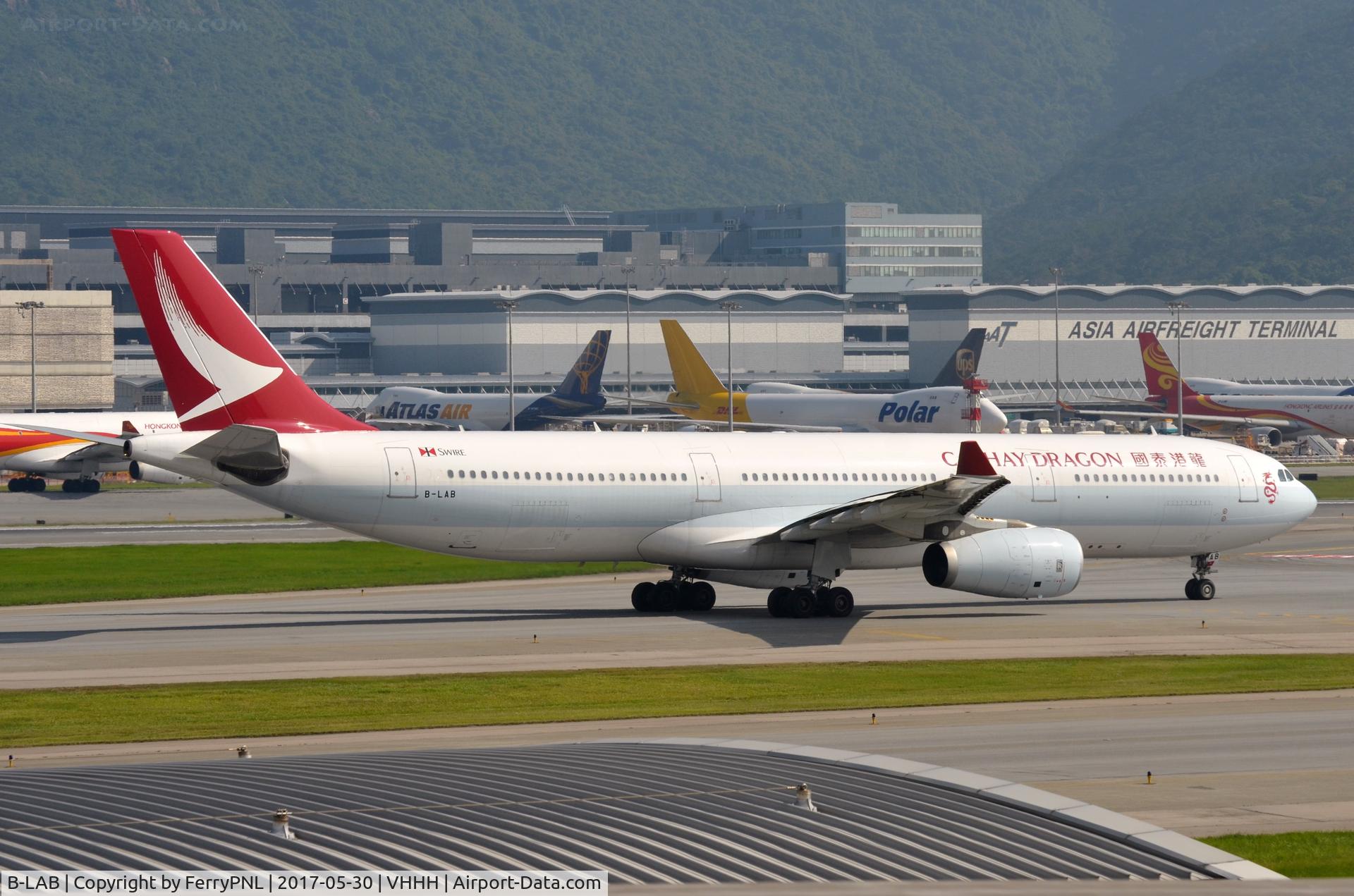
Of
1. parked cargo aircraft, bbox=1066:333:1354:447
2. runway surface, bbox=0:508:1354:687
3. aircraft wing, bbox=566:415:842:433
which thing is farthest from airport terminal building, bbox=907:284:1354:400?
runway surface, bbox=0:508:1354:687

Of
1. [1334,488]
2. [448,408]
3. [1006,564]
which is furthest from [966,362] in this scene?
[1006,564]

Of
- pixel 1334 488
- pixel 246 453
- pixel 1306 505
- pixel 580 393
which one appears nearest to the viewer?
pixel 246 453

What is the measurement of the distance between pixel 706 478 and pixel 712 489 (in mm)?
281

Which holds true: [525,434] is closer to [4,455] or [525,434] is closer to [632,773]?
[632,773]

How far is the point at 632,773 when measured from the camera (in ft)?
52.1

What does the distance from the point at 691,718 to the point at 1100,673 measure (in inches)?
341

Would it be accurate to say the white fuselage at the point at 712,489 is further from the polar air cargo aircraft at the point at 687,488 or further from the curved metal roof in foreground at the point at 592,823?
the curved metal roof in foreground at the point at 592,823

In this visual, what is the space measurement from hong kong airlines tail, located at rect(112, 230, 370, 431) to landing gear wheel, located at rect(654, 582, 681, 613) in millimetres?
9385

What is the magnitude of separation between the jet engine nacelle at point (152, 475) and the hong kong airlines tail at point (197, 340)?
53299 mm

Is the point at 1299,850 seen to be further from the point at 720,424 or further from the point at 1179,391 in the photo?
the point at 720,424

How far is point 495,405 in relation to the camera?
12938 cm

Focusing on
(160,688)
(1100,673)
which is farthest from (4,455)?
(1100,673)

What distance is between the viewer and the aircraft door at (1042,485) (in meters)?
43.4

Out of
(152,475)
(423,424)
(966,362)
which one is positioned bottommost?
(152,475)
